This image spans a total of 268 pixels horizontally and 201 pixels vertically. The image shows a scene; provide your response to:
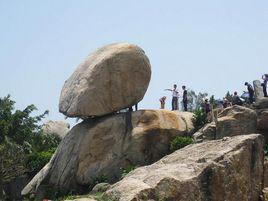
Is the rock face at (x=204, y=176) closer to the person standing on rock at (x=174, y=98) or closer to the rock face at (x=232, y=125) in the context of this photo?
the rock face at (x=232, y=125)

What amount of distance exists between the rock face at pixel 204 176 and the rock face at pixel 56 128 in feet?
65.0

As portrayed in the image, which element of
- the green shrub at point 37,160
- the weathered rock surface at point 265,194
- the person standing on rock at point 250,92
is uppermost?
the person standing on rock at point 250,92

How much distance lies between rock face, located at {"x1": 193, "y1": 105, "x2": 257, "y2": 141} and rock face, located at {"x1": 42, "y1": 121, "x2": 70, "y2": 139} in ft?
50.1

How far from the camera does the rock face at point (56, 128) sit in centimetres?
3803

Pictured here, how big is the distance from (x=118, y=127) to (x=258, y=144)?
7.92 metres

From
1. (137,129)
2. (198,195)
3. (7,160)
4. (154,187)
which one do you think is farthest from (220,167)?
(7,160)

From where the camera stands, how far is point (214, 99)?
3328 cm

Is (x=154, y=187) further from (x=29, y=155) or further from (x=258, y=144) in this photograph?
(x=29, y=155)

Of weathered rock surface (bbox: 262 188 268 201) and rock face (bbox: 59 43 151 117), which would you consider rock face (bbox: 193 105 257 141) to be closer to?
rock face (bbox: 59 43 151 117)

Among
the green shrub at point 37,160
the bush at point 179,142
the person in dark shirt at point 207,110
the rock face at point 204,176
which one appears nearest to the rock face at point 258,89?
the person in dark shirt at point 207,110

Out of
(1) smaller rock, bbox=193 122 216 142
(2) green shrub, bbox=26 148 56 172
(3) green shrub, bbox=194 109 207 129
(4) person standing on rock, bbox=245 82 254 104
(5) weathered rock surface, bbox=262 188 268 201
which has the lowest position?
(5) weathered rock surface, bbox=262 188 268 201

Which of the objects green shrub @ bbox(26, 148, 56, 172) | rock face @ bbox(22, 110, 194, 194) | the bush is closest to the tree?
green shrub @ bbox(26, 148, 56, 172)

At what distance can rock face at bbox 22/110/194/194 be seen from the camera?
2438 centimetres

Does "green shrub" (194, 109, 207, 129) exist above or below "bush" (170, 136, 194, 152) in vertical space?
above
